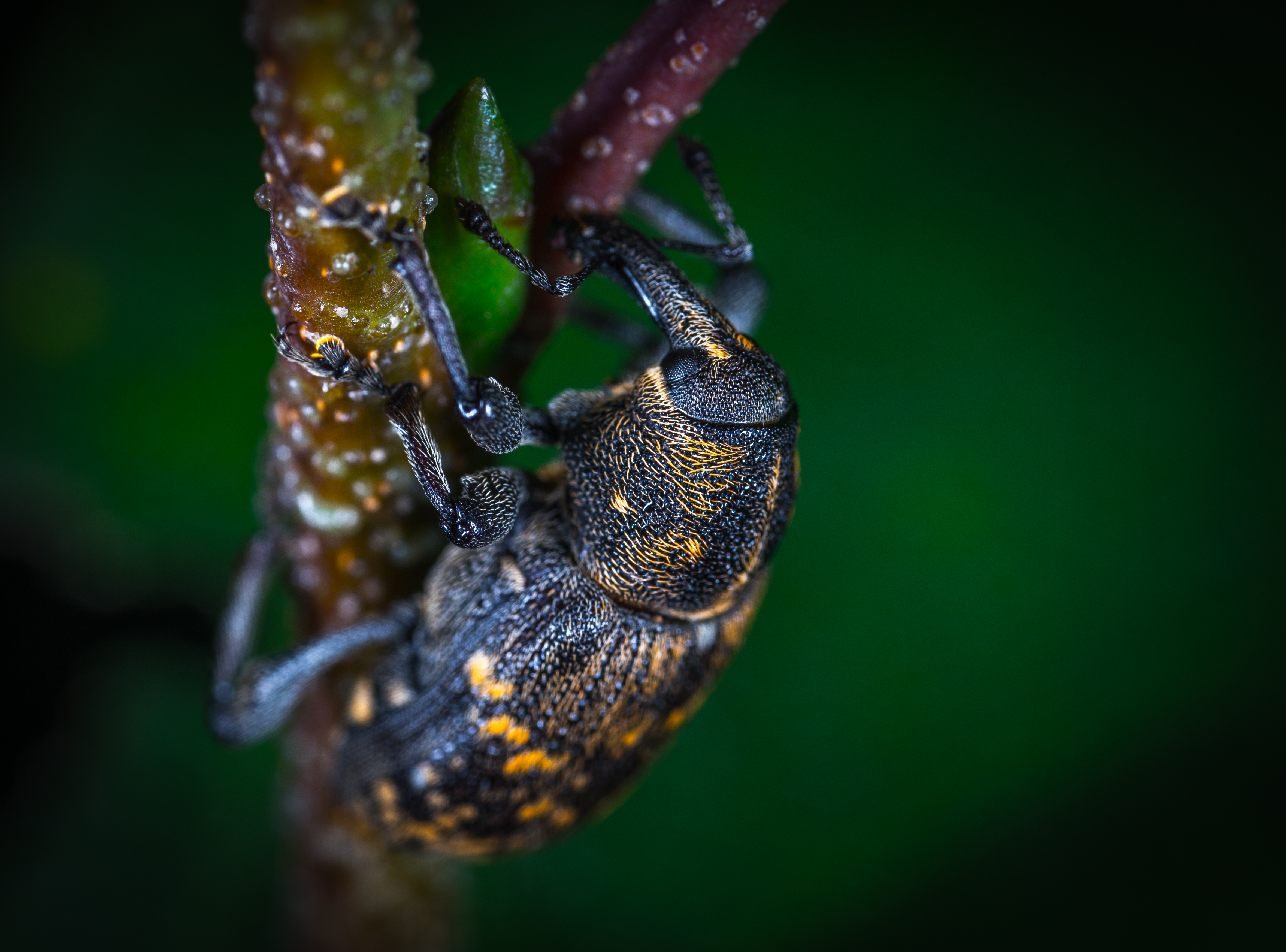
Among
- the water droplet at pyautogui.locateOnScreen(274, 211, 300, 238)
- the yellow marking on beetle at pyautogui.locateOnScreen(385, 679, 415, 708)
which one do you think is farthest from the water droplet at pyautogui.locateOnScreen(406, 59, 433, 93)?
the yellow marking on beetle at pyautogui.locateOnScreen(385, 679, 415, 708)

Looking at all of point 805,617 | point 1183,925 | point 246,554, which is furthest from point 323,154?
point 1183,925

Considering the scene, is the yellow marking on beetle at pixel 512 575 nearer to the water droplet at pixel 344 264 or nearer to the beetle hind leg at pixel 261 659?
the beetle hind leg at pixel 261 659

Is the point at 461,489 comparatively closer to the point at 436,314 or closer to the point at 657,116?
the point at 436,314

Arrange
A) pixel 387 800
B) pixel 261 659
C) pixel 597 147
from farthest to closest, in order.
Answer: pixel 261 659
pixel 387 800
pixel 597 147

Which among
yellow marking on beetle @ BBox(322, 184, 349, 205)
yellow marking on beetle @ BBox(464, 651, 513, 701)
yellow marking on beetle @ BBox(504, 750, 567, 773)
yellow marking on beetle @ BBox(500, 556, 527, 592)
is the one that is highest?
yellow marking on beetle @ BBox(322, 184, 349, 205)

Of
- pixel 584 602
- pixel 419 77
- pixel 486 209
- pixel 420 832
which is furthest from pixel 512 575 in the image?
pixel 419 77

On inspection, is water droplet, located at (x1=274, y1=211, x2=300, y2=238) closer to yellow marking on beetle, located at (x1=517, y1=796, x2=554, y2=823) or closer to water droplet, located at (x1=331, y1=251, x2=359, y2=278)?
water droplet, located at (x1=331, y1=251, x2=359, y2=278)

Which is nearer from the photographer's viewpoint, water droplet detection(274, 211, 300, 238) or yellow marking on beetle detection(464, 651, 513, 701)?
water droplet detection(274, 211, 300, 238)
